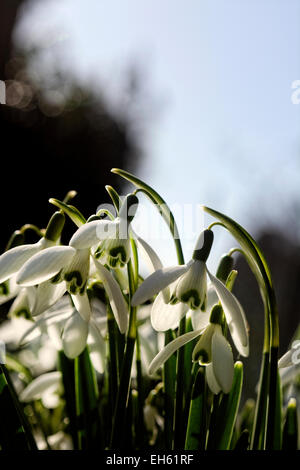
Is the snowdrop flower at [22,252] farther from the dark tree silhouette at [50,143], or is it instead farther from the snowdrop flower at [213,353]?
the dark tree silhouette at [50,143]

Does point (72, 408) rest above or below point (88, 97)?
below

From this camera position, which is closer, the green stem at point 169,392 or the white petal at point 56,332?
the green stem at point 169,392

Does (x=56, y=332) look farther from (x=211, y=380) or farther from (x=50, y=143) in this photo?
(x=50, y=143)

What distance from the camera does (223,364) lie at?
1.61 feet

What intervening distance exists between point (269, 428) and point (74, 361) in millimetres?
297

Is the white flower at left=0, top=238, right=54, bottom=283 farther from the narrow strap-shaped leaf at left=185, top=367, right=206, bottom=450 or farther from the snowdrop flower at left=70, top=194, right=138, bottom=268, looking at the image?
the narrow strap-shaped leaf at left=185, top=367, right=206, bottom=450

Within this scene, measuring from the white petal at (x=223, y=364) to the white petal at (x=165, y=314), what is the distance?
0.06 meters

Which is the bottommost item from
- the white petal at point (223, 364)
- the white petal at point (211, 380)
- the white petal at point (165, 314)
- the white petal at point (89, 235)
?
the white petal at point (211, 380)

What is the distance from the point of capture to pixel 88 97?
19.7ft

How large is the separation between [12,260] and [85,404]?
231mm

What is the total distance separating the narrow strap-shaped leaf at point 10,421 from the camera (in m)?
0.54

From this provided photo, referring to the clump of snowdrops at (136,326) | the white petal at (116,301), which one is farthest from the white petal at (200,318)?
the white petal at (116,301)
